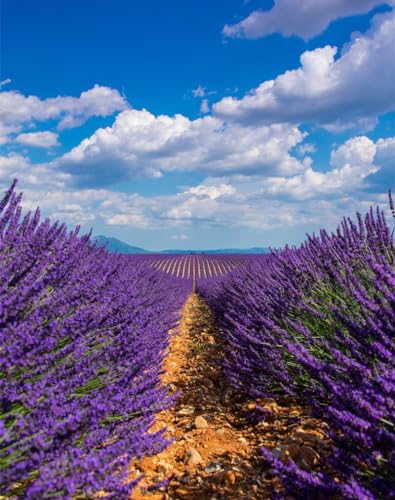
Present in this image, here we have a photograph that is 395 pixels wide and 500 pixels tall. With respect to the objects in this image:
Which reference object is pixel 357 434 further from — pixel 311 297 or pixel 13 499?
→ pixel 311 297

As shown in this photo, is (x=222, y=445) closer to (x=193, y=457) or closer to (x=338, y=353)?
(x=193, y=457)

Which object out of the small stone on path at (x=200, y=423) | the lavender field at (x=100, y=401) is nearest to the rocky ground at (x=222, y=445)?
the small stone on path at (x=200, y=423)

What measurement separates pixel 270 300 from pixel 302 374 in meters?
1.20

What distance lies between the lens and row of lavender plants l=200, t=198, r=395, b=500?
127 centimetres

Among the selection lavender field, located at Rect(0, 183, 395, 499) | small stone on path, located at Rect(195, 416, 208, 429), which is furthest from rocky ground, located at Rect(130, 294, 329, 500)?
lavender field, located at Rect(0, 183, 395, 499)

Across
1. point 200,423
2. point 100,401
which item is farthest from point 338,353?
point 200,423

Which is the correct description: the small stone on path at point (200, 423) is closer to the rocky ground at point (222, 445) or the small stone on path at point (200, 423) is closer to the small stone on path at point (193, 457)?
the rocky ground at point (222, 445)

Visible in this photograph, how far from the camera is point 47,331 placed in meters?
1.32

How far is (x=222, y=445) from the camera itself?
254 cm

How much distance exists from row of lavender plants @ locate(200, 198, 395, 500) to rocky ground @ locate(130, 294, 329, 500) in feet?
0.52

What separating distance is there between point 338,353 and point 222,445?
1.34 meters

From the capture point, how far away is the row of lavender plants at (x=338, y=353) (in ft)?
4.15

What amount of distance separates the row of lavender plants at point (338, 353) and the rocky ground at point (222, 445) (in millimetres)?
159

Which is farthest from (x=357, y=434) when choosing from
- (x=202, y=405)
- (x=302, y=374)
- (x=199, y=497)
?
(x=202, y=405)
